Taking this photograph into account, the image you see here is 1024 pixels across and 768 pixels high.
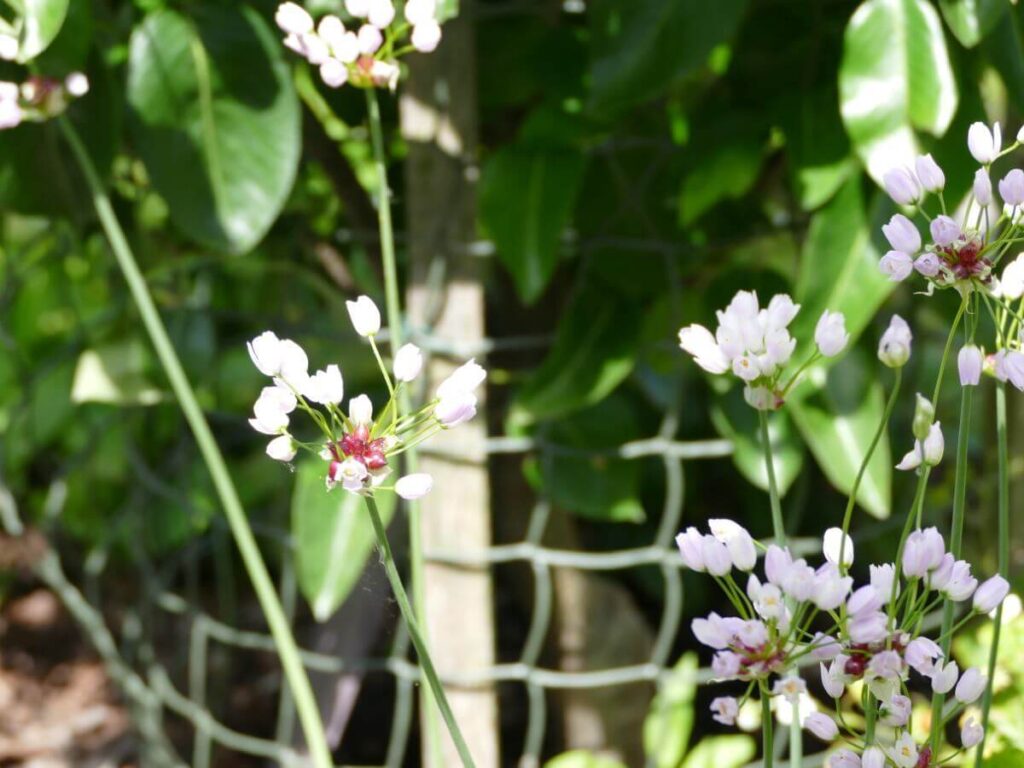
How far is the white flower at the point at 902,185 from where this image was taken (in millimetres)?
381

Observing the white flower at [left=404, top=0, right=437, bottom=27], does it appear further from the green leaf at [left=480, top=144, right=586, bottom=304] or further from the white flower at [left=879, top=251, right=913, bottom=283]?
the green leaf at [left=480, top=144, right=586, bottom=304]

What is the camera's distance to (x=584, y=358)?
3.32ft

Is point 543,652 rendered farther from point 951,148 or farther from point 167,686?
point 951,148

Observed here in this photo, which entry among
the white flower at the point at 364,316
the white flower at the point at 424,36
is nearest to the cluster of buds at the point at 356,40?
the white flower at the point at 424,36

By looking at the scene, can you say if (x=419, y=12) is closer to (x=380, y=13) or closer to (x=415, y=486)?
(x=380, y=13)

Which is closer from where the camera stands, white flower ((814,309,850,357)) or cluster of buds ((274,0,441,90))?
white flower ((814,309,850,357))

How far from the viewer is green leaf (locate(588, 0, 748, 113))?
2.51ft

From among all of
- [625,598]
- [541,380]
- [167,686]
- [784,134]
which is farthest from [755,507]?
[167,686]

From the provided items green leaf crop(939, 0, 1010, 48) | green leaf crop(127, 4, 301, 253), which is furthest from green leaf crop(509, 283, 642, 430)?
green leaf crop(939, 0, 1010, 48)

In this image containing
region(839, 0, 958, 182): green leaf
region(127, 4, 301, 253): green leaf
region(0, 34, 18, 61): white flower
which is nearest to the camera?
region(0, 34, 18, 61): white flower

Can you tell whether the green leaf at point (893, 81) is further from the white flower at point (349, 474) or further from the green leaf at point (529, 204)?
the white flower at point (349, 474)

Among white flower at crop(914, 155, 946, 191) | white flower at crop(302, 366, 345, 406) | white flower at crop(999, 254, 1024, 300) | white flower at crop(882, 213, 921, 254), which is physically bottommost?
white flower at crop(302, 366, 345, 406)

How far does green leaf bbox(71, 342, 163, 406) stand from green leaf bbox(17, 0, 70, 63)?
562mm

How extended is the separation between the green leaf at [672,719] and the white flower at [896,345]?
59cm
